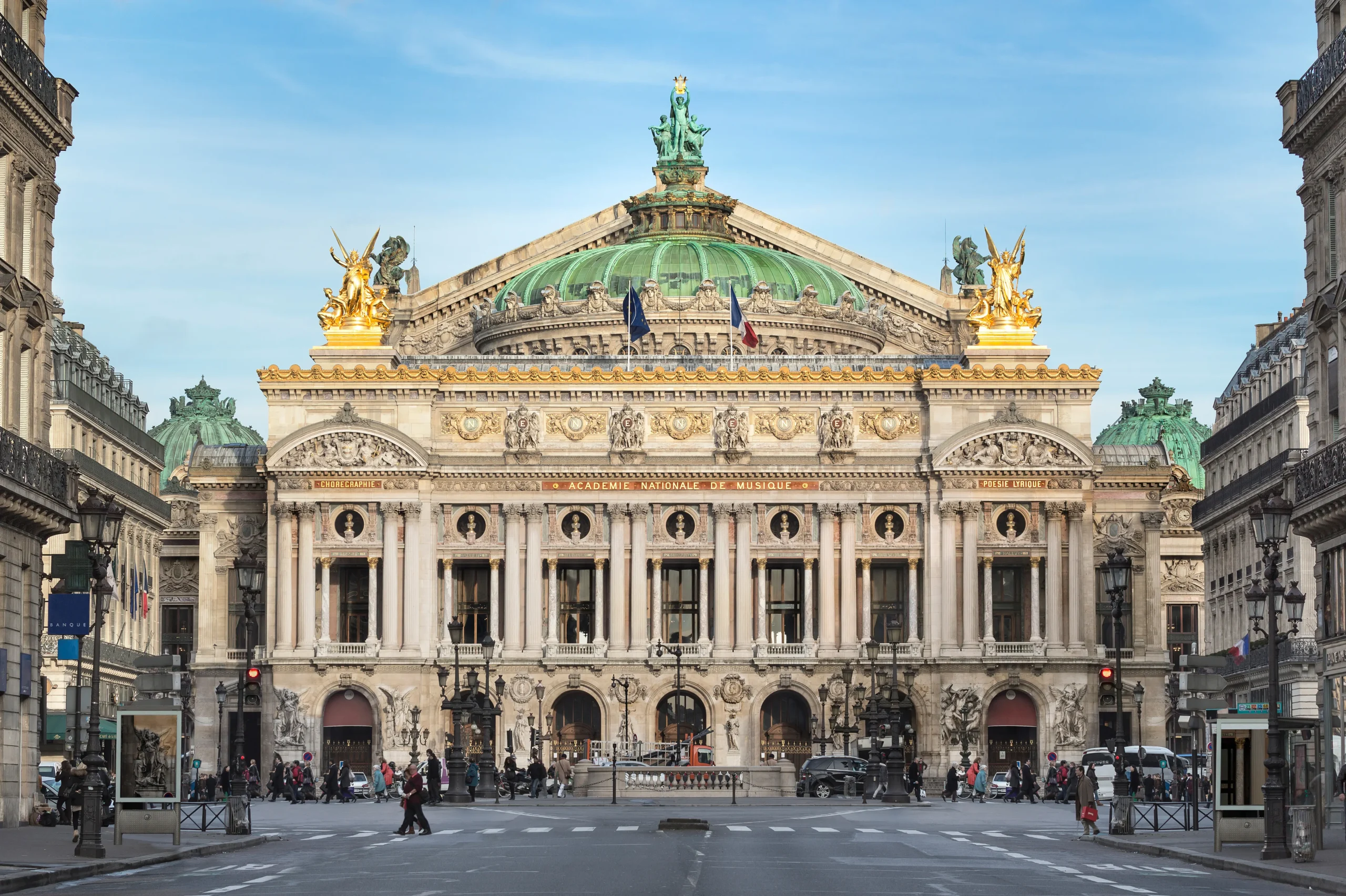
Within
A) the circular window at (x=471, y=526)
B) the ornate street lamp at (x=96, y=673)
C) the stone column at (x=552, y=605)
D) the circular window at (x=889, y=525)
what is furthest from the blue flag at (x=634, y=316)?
the ornate street lamp at (x=96, y=673)

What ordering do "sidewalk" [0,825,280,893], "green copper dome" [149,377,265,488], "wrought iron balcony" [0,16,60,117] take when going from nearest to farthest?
"sidewalk" [0,825,280,893]
"wrought iron balcony" [0,16,60,117]
"green copper dome" [149,377,265,488]

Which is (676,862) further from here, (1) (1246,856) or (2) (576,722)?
(2) (576,722)

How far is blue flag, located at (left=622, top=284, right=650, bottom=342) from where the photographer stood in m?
116

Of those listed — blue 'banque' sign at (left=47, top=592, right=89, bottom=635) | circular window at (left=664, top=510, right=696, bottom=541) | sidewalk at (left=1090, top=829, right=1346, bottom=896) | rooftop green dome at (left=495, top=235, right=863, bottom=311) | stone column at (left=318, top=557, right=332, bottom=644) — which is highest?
rooftop green dome at (left=495, top=235, right=863, bottom=311)

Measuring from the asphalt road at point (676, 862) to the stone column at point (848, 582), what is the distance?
4265cm

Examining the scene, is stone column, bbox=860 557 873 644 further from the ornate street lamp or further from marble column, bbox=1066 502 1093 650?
the ornate street lamp

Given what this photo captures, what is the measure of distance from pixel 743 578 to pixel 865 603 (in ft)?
19.7

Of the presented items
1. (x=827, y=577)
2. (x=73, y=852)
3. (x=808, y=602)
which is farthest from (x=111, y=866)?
(x=827, y=577)

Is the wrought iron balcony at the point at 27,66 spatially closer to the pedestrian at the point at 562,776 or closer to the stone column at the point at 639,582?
the pedestrian at the point at 562,776

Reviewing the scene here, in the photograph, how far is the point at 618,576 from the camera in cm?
11200

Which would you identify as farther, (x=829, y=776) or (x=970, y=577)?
(x=970, y=577)

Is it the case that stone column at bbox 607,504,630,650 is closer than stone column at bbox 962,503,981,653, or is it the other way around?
stone column at bbox 962,503,981,653

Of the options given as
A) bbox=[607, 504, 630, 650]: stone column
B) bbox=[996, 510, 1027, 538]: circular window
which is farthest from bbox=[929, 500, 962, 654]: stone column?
bbox=[607, 504, 630, 650]: stone column

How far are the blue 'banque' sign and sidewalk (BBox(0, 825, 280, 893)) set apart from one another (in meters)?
4.75
